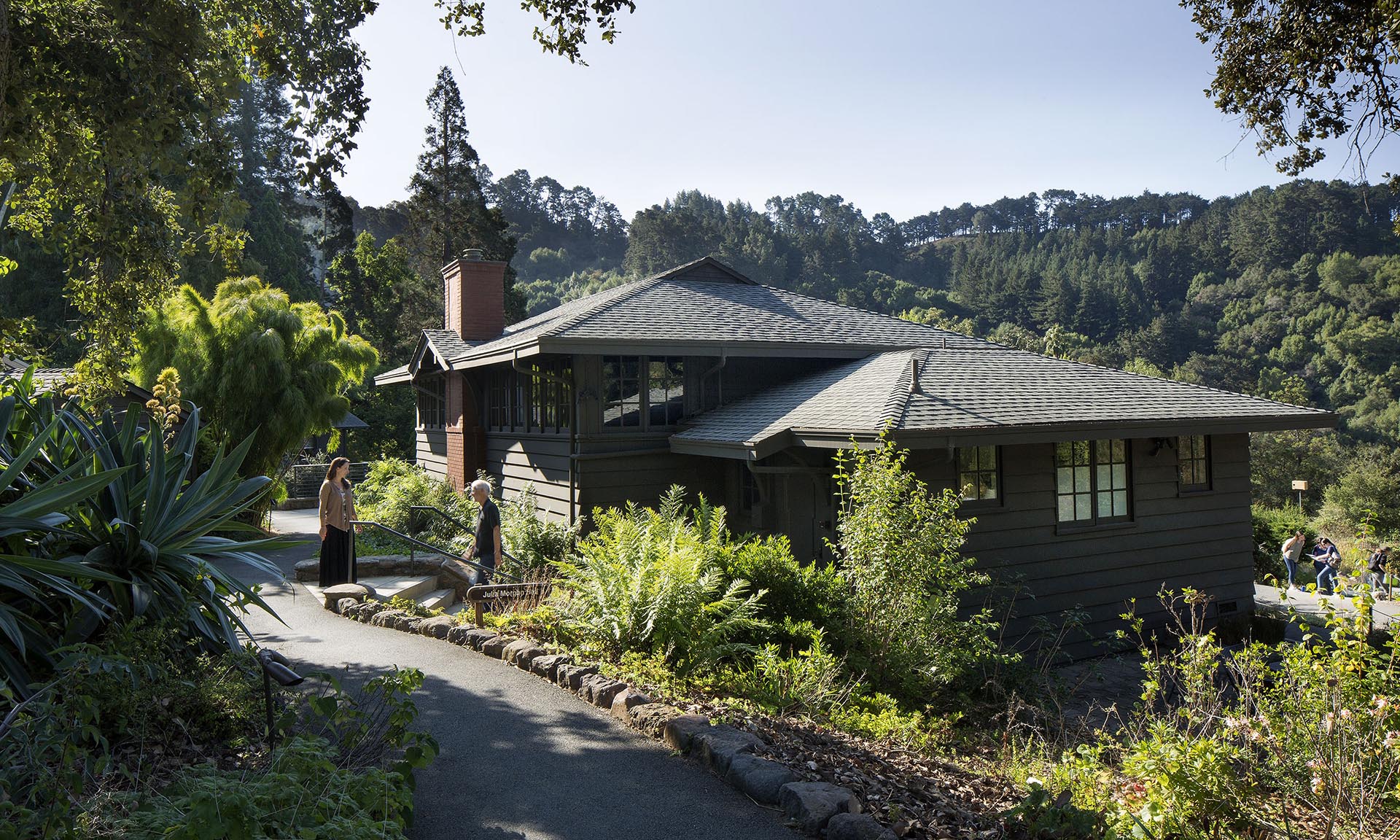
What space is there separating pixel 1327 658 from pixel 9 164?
11.4m

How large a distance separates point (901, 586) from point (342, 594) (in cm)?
628

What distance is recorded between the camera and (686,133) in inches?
456

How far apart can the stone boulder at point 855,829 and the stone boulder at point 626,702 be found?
1965 mm

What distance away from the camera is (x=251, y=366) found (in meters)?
14.4

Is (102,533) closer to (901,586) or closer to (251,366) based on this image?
(901,586)

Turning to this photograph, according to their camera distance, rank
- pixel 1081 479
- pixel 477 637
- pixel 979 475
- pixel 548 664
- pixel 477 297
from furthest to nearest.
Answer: pixel 477 297 → pixel 1081 479 → pixel 979 475 → pixel 477 637 → pixel 548 664

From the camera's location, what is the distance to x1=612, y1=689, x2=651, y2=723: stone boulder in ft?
19.2

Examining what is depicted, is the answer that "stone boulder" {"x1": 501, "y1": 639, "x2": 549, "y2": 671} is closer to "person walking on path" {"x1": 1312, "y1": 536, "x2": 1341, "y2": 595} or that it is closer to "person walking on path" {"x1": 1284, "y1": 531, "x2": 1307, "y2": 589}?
"person walking on path" {"x1": 1312, "y1": 536, "x2": 1341, "y2": 595}

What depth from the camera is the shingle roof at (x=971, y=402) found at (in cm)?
1054

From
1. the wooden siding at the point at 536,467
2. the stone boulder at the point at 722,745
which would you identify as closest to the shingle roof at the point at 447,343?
the wooden siding at the point at 536,467

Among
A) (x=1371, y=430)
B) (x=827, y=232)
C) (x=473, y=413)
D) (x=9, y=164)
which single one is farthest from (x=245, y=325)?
(x=827, y=232)

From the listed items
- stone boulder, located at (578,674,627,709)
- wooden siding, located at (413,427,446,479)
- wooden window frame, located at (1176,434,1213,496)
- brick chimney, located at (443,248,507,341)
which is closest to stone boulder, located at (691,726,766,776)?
stone boulder, located at (578,674,627,709)

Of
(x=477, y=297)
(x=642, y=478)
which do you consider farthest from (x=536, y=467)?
(x=477, y=297)

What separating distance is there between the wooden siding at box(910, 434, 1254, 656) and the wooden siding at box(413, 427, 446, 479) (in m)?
13.7
